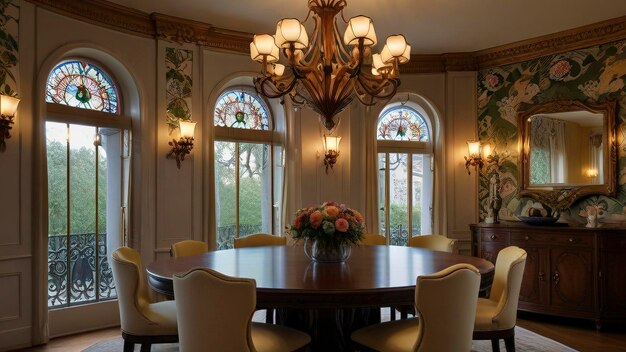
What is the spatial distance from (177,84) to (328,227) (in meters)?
2.65

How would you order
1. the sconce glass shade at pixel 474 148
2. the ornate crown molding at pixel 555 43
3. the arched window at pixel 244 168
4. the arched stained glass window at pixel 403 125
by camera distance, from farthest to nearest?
the arched stained glass window at pixel 403 125 < the sconce glass shade at pixel 474 148 < the arched window at pixel 244 168 < the ornate crown molding at pixel 555 43

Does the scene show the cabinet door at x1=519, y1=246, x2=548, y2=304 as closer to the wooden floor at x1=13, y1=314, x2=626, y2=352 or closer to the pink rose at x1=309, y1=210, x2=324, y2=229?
the wooden floor at x1=13, y1=314, x2=626, y2=352

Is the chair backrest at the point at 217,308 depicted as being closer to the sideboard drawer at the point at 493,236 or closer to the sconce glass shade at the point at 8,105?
the sconce glass shade at the point at 8,105

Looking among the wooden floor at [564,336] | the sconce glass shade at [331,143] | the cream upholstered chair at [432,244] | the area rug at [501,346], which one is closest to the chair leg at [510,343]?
the area rug at [501,346]

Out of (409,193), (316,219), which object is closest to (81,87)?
(316,219)

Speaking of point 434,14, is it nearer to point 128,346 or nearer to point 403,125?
point 403,125

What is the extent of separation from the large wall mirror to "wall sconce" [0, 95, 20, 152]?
4.98 metres

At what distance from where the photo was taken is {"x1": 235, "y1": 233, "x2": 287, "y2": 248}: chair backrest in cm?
432

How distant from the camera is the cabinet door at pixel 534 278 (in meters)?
4.79

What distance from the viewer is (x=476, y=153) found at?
5734 millimetres

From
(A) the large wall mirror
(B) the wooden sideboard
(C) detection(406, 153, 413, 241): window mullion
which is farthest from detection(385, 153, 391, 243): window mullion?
(A) the large wall mirror

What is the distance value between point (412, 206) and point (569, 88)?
220 centimetres

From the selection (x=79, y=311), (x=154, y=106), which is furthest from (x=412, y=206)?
(x=79, y=311)

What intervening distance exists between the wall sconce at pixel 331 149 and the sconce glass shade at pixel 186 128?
1.53m
